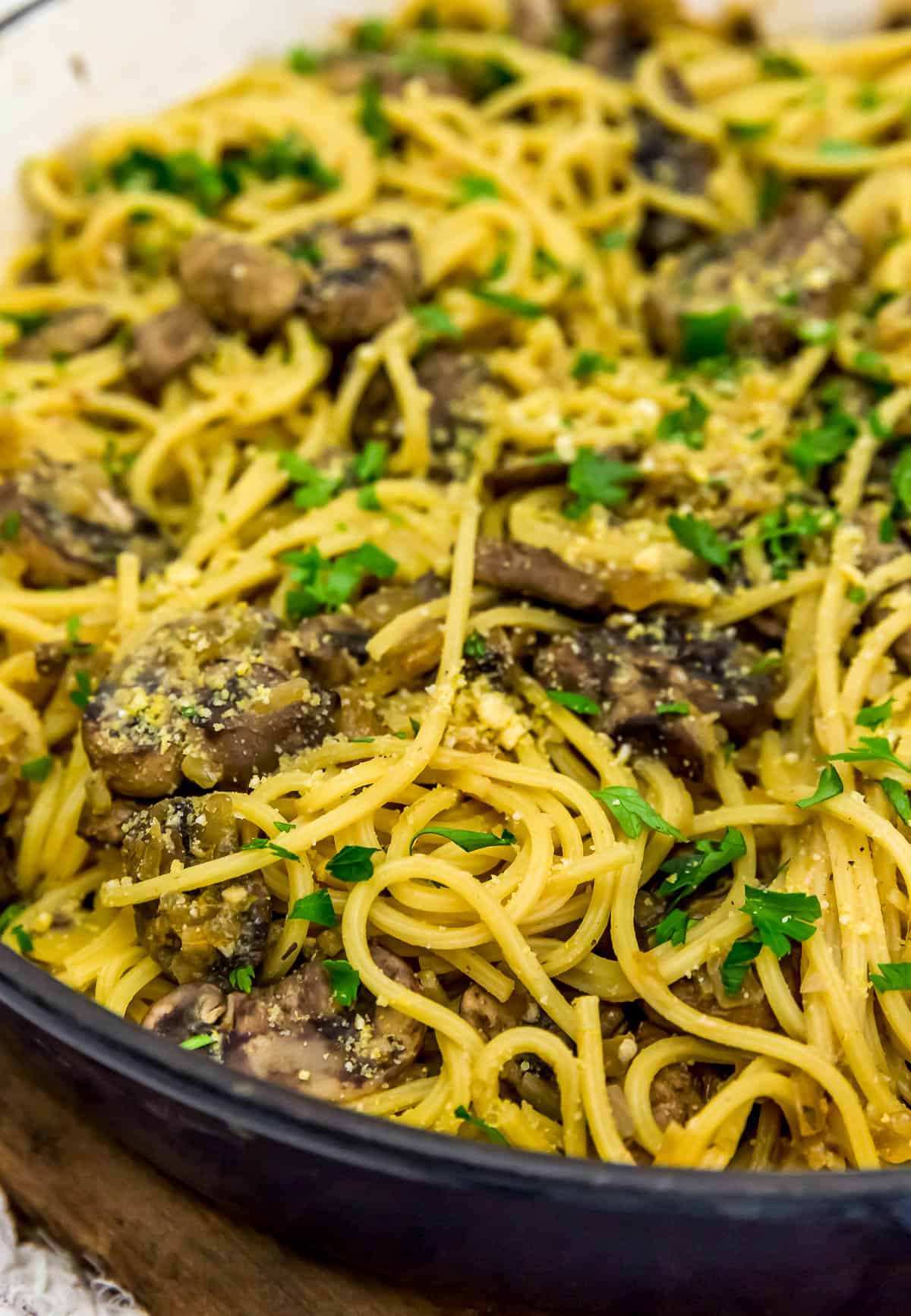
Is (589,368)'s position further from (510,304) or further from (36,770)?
(36,770)

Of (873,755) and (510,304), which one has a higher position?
(510,304)

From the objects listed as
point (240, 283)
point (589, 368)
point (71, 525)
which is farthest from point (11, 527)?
point (589, 368)

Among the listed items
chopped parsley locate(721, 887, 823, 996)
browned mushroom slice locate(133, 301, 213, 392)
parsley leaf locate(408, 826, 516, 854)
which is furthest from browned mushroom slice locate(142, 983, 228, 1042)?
browned mushroom slice locate(133, 301, 213, 392)

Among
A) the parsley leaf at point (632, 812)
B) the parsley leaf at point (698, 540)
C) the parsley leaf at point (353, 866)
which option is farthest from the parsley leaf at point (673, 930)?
the parsley leaf at point (698, 540)

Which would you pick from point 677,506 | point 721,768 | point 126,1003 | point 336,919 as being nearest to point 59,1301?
point 126,1003

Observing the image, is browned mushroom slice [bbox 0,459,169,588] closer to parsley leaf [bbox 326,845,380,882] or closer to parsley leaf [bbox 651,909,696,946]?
parsley leaf [bbox 326,845,380,882]

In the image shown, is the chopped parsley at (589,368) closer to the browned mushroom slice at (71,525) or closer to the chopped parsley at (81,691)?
the browned mushroom slice at (71,525)
